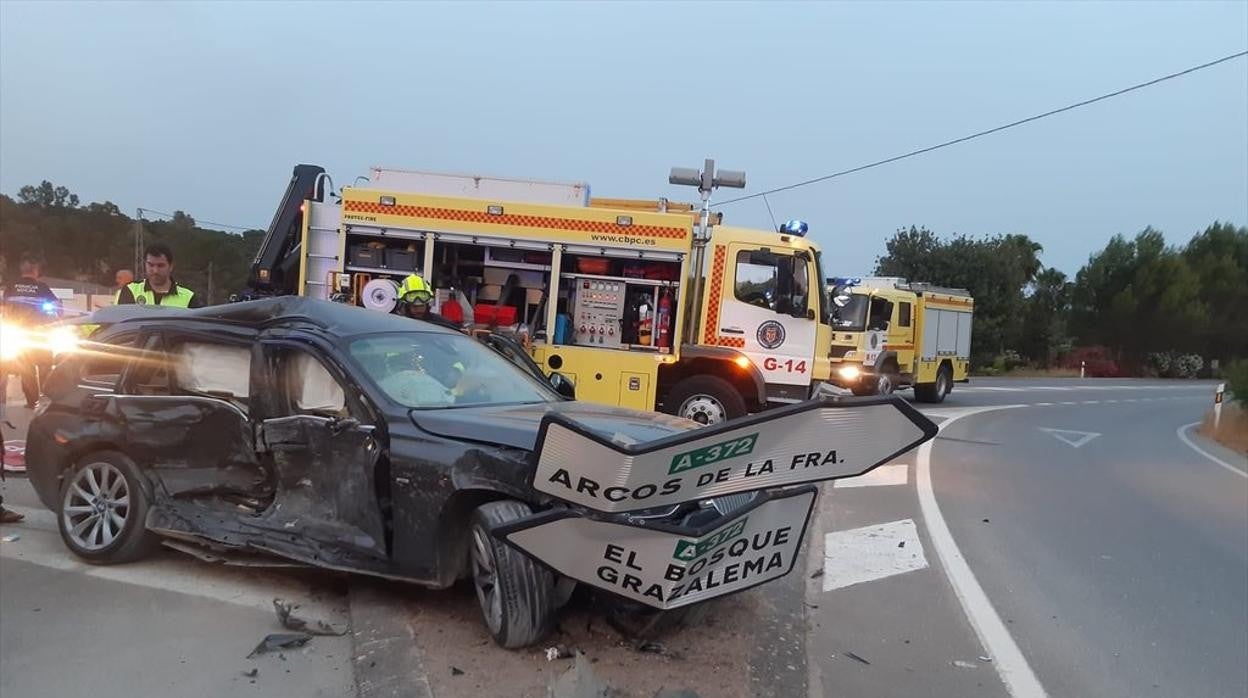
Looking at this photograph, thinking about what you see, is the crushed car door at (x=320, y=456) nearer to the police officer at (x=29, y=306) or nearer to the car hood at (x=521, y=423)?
the car hood at (x=521, y=423)

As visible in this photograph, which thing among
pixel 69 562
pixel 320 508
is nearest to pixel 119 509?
pixel 69 562

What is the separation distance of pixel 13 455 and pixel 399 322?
16.3ft

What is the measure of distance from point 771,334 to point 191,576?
7.09 m

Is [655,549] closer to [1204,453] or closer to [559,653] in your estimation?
[559,653]

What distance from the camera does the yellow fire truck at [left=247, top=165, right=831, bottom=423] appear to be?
33.9 feet

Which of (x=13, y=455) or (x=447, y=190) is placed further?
(x=447, y=190)

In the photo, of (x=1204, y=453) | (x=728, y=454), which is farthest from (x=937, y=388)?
(x=728, y=454)

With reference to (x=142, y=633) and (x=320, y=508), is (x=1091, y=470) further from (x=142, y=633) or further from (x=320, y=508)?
(x=142, y=633)

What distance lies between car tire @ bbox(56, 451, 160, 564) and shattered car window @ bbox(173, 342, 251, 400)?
619 millimetres

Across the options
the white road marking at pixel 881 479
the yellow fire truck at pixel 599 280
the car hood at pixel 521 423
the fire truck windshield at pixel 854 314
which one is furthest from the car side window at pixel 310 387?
the fire truck windshield at pixel 854 314

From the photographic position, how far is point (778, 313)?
10.8 meters

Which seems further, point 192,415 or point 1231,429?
point 1231,429

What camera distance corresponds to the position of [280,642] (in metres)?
4.42

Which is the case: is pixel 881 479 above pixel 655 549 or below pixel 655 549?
below
